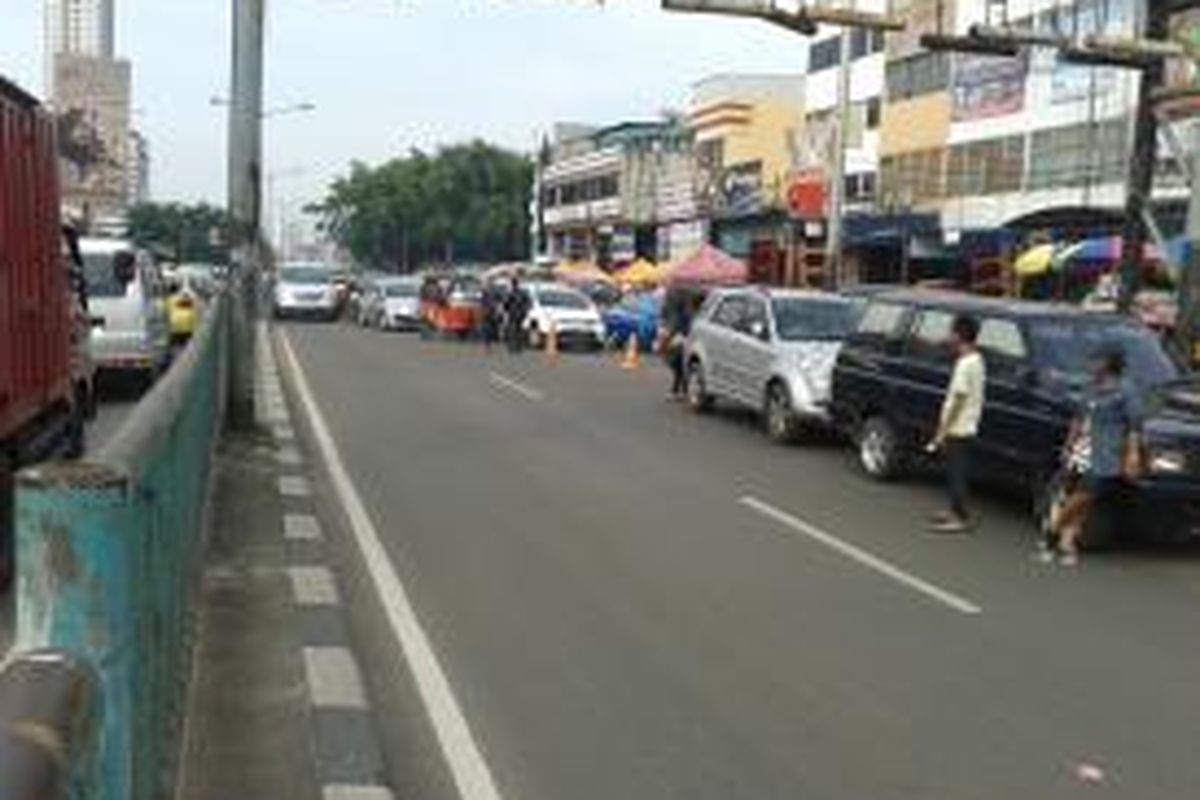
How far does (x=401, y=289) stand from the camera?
58.5 metres

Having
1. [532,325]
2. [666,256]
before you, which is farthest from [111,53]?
[532,325]

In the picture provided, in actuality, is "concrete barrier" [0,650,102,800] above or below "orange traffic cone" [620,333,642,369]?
above

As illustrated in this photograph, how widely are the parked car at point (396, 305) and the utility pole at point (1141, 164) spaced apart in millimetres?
30934

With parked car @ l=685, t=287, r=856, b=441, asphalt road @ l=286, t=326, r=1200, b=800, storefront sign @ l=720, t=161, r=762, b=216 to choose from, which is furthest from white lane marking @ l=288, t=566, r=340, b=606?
storefront sign @ l=720, t=161, r=762, b=216

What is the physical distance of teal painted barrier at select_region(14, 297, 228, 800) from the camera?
4492 mm

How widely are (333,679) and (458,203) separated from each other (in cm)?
13043

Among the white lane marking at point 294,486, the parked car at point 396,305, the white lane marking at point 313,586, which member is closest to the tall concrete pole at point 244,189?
the white lane marking at point 294,486

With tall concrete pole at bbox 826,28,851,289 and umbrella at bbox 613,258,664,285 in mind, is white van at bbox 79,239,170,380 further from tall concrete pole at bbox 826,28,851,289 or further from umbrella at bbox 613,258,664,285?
umbrella at bbox 613,258,664,285

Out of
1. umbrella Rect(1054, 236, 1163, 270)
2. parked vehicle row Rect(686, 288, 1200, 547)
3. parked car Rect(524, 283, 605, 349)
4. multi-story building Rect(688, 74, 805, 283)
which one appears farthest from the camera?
multi-story building Rect(688, 74, 805, 283)

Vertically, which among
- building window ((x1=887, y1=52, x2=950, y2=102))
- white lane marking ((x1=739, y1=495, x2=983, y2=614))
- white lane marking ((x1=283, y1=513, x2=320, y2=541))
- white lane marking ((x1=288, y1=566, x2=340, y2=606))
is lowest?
white lane marking ((x1=739, y1=495, x2=983, y2=614))

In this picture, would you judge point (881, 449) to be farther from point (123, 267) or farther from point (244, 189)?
point (123, 267)

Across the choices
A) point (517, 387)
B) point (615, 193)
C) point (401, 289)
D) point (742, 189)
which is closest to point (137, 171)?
point (615, 193)

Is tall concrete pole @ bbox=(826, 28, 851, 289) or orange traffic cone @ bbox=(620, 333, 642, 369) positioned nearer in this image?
orange traffic cone @ bbox=(620, 333, 642, 369)

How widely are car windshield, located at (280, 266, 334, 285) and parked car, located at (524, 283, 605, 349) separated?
17949 millimetres
